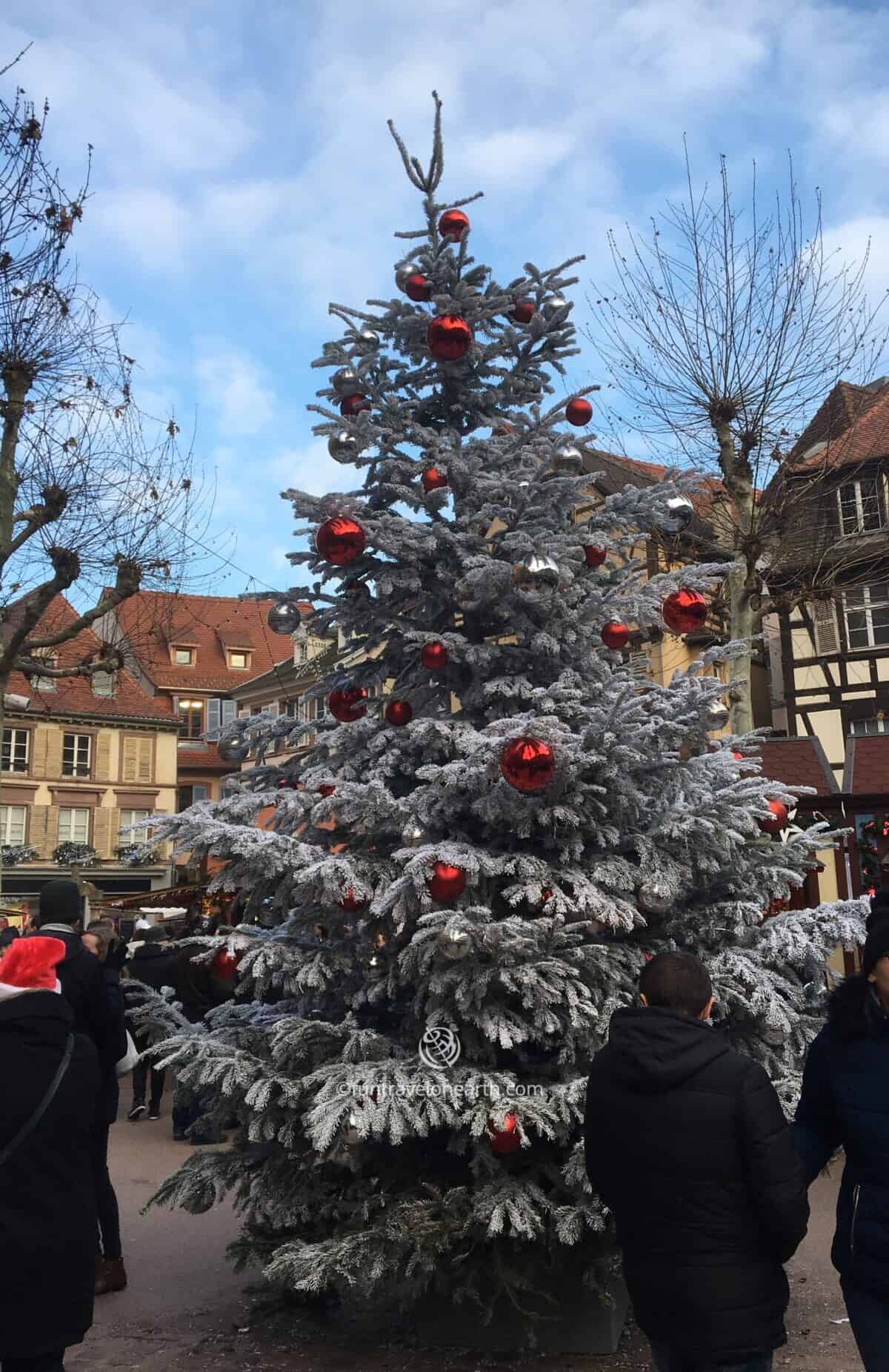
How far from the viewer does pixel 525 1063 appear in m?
4.54

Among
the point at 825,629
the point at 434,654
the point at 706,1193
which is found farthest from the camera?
the point at 825,629

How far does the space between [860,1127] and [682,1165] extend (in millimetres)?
455

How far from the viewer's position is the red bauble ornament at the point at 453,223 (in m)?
5.61

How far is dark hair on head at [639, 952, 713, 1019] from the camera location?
→ 2.99m

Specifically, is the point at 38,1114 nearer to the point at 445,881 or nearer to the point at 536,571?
the point at 445,881

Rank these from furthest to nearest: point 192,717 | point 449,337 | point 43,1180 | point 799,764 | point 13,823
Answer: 1. point 192,717
2. point 13,823
3. point 799,764
4. point 449,337
5. point 43,1180

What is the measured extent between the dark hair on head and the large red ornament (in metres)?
2.45

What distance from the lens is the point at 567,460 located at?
507 centimetres

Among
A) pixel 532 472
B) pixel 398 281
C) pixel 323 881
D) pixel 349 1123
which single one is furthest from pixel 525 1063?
pixel 398 281

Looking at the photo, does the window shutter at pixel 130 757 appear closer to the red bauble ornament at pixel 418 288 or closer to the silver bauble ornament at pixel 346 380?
the silver bauble ornament at pixel 346 380

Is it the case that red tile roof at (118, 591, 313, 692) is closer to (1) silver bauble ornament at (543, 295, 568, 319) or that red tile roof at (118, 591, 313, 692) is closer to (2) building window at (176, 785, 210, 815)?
(2) building window at (176, 785, 210, 815)

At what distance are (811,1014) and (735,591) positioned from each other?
8939 millimetres

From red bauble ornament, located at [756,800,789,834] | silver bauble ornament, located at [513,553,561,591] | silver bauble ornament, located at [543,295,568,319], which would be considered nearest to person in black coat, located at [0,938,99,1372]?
silver bauble ornament, located at [513,553,561,591]

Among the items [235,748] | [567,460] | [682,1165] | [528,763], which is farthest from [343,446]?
[682,1165]
